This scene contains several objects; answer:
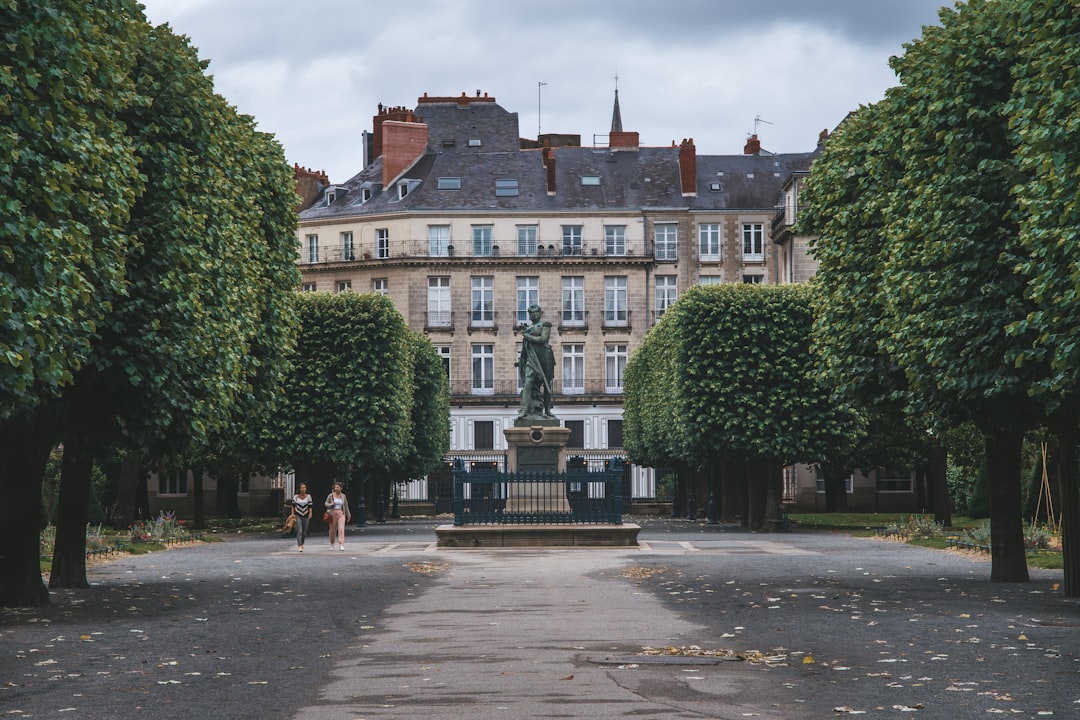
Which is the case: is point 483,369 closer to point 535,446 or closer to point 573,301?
point 573,301

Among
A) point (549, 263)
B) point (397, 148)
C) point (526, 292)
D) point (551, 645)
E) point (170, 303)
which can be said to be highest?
point (397, 148)

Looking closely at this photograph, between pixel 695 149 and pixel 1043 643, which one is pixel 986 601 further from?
pixel 695 149

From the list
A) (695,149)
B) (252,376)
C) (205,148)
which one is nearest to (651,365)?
(695,149)

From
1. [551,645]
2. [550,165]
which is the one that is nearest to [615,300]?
[550,165]

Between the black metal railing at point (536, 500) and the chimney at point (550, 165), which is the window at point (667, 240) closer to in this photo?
the chimney at point (550, 165)

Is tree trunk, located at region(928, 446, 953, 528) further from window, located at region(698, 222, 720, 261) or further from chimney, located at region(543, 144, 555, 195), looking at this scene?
chimney, located at region(543, 144, 555, 195)

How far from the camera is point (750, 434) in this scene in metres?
45.8

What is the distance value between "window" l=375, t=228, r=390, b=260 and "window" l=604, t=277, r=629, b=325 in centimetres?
1356

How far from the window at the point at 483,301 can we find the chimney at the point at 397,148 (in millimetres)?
8870

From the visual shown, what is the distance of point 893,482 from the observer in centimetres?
7750

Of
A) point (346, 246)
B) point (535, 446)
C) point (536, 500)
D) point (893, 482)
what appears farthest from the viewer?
point (346, 246)

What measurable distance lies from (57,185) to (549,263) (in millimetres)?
69919

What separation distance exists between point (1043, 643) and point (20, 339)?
35.8ft

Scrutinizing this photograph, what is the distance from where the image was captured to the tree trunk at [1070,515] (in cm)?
2011
